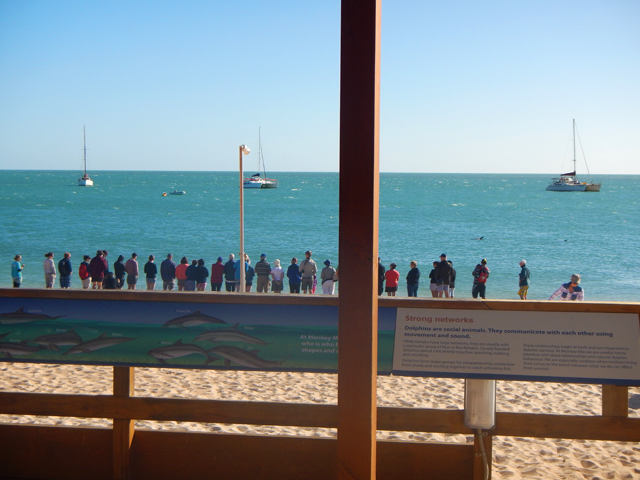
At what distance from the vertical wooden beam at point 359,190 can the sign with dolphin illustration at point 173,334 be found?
3.43 ft

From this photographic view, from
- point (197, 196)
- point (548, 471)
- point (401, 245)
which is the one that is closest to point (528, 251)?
point (401, 245)

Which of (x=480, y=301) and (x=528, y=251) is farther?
(x=528, y=251)

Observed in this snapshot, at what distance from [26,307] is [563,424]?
3.33 meters

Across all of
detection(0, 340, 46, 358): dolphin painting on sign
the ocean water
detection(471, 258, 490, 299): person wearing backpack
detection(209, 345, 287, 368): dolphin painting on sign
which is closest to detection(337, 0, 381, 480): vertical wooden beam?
detection(209, 345, 287, 368): dolphin painting on sign

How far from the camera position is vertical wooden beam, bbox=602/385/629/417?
137 inches

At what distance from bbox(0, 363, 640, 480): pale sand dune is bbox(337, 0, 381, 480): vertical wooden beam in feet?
10.8

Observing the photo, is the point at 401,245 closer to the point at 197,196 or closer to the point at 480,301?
the point at 480,301

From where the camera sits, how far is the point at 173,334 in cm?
371

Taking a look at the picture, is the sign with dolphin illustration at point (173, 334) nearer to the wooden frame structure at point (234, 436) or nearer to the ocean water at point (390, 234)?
the wooden frame structure at point (234, 436)

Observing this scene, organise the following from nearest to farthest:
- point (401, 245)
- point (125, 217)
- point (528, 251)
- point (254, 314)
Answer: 1. point (254, 314)
2. point (528, 251)
3. point (401, 245)
4. point (125, 217)

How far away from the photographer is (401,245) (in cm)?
5928

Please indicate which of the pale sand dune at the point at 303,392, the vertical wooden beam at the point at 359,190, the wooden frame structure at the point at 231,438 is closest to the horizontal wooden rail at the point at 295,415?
the wooden frame structure at the point at 231,438

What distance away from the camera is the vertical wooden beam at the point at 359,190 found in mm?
2508

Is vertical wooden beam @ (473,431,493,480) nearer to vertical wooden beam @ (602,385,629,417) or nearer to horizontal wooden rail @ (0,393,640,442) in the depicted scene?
horizontal wooden rail @ (0,393,640,442)
